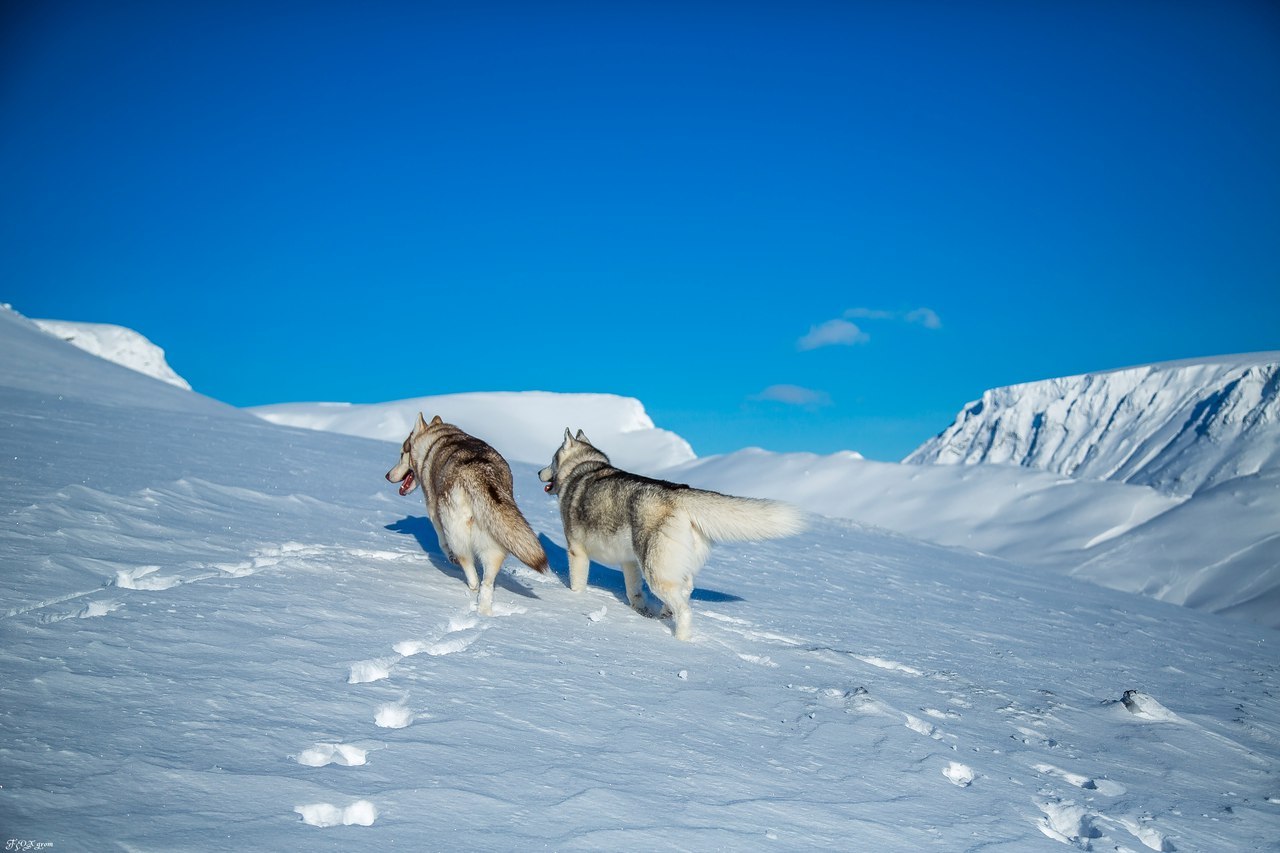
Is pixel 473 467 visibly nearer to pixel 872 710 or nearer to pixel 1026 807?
pixel 872 710

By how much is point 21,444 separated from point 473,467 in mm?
7758

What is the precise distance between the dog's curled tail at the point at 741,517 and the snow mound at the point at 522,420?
55.8 metres

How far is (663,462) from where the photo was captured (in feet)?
249

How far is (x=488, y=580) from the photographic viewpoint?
6191 mm

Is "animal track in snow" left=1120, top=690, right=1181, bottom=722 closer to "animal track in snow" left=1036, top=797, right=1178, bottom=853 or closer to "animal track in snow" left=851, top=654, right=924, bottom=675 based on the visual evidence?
"animal track in snow" left=851, top=654, right=924, bottom=675

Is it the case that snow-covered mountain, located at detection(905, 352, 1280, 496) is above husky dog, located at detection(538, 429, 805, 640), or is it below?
above

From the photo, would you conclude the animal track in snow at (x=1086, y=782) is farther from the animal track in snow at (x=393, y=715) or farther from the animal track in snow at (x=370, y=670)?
the animal track in snow at (x=370, y=670)

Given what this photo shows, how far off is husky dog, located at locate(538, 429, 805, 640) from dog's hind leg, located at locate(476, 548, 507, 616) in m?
1.23

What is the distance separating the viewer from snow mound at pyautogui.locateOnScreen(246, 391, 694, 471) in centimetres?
6669

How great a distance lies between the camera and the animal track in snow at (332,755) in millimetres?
3213

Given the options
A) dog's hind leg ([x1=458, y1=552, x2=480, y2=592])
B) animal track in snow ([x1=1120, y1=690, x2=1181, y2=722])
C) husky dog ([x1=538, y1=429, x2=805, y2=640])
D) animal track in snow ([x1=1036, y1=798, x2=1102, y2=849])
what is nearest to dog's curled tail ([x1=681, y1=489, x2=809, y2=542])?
husky dog ([x1=538, y1=429, x2=805, y2=640])

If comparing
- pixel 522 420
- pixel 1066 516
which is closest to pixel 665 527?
pixel 522 420

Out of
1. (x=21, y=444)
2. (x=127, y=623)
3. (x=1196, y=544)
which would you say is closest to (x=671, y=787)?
(x=127, y=623)

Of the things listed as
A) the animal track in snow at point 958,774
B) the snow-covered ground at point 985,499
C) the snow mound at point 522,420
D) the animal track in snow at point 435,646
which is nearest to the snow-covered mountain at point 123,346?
the snow mound at point 522,420
